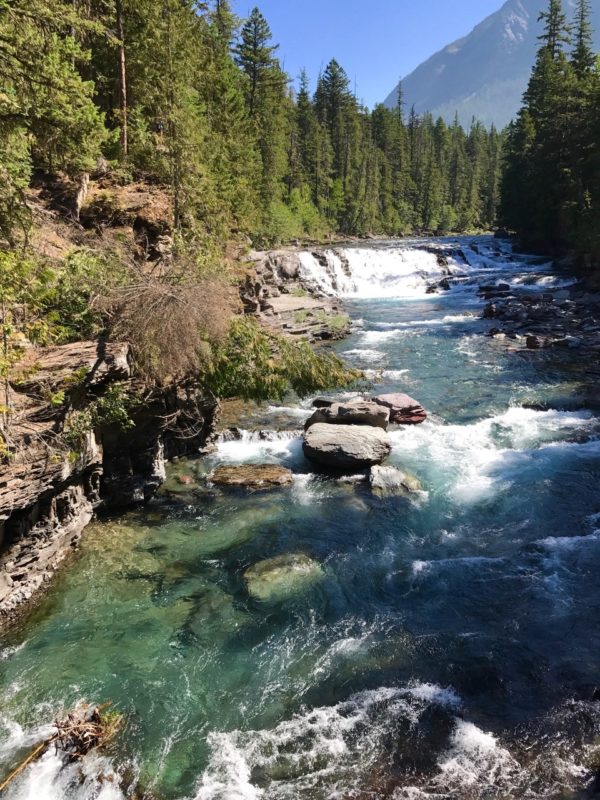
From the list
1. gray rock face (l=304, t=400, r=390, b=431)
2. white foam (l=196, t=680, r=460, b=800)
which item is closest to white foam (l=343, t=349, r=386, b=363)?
gray rock face (l=304, t=400, r=390, b=431)

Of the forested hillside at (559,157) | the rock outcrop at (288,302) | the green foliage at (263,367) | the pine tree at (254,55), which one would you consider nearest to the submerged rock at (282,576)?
the green foliage at (263,367)

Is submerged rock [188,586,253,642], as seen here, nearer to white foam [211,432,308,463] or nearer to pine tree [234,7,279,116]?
white foam [211,432,308,463]

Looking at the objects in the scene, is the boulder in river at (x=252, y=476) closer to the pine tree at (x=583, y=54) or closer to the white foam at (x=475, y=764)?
the white foam at (x=475, y=764)

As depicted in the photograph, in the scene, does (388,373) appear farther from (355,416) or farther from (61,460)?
(61,460)

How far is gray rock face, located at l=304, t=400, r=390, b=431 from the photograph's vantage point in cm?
1503

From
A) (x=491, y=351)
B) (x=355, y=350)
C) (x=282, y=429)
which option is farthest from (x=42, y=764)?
(x=491, y=351)

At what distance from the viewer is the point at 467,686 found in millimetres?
7039

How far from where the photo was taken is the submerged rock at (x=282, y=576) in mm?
8906

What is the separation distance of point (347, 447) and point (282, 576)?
15.4 feet

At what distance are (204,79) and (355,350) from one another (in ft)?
68.2

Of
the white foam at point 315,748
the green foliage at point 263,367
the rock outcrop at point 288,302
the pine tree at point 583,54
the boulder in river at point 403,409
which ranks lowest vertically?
the white foam at point 315,748

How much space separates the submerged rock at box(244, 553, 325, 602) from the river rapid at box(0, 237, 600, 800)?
0.16 m

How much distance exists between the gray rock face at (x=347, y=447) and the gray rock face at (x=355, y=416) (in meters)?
0.89

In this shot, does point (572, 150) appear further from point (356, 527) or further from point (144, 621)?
point (144, 621)
